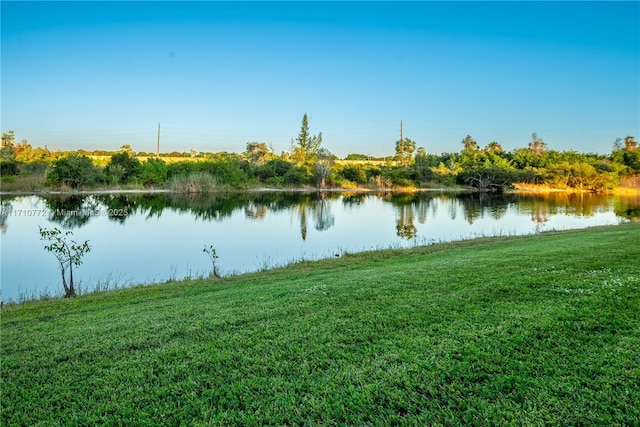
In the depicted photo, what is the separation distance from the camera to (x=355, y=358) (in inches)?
124

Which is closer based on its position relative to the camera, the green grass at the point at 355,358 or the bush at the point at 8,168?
the green grass at the point at 355,358

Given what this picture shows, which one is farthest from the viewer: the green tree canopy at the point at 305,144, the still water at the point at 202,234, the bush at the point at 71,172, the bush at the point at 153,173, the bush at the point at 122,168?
the green tree canopy at the point at 305,144

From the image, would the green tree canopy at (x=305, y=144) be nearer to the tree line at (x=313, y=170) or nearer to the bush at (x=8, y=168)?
the tree line at (x=313, y=170)

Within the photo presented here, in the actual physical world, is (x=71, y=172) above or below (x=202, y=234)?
above

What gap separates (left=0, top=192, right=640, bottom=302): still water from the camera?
1037 centimetres

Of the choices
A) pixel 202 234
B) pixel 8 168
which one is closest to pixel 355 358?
pixel 202 234

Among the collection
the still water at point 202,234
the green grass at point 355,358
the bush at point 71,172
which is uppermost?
the bush at point 71,172

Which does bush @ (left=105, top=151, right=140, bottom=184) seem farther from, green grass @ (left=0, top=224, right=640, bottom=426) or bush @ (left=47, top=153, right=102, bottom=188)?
green grass @ (left=0, top=224, right=640, bottom=426)

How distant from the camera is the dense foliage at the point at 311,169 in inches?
1505

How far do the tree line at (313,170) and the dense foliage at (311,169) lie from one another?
8 cm

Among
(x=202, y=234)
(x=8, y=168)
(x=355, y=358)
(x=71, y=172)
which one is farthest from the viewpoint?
(x=8, y=168)

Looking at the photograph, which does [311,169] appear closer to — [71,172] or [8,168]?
[71,172]

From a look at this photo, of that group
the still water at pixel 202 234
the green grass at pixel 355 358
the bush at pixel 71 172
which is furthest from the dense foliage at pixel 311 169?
the green grass at pixel 355 358

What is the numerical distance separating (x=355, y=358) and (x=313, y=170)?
5426 centimetres
